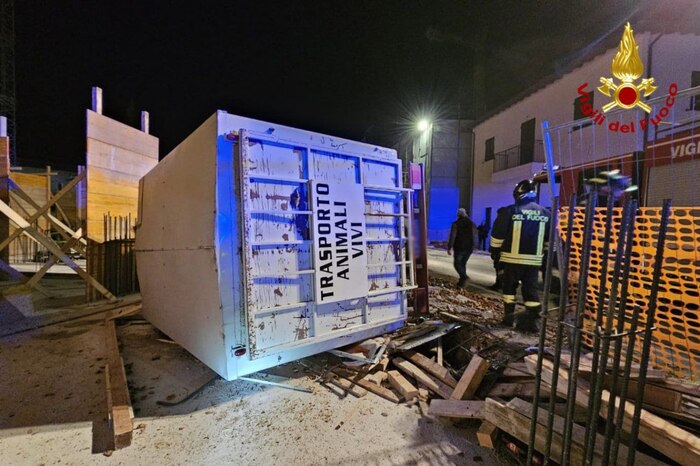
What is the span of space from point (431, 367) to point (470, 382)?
599mm

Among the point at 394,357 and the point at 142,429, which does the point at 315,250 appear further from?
the point at 142,429

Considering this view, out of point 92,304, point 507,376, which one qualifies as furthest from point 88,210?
point 507,376

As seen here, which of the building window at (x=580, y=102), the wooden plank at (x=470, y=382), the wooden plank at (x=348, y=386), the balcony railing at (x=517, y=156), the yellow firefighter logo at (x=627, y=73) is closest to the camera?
the wooden plank at (x=470, y=382)

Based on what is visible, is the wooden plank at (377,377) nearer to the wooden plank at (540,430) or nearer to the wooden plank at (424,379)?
the wooden plank at (424,379)

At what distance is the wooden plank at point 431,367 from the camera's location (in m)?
3.22

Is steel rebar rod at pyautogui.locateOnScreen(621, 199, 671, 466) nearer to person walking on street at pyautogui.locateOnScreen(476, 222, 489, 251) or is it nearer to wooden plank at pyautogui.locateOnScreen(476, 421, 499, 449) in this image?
wooden plank at pyautogui.locateOnScreen(476, 421, 499, 449)

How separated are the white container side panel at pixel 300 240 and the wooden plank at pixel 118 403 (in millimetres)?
851

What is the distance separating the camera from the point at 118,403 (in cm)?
287

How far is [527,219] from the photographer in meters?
4.49

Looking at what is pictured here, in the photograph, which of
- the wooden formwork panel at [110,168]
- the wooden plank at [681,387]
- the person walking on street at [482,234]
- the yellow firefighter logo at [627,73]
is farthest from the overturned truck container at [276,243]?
the person walking on street at [482,234]

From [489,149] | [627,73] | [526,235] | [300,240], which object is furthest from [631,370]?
[489,149]

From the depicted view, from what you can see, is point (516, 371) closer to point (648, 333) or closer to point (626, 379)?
point (626, 379)

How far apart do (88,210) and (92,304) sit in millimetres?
1871

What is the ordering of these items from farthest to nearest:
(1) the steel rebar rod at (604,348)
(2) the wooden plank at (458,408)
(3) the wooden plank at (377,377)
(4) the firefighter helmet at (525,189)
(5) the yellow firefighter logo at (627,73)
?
(4) the firefighter helmet at (525,189) < (5) the yellow firefighter logo at (627,73) < (3) the wooden plank at (377,377) < (2) the wooden plank at (458,408) < (1) the steel rebar rod at (604,348)
